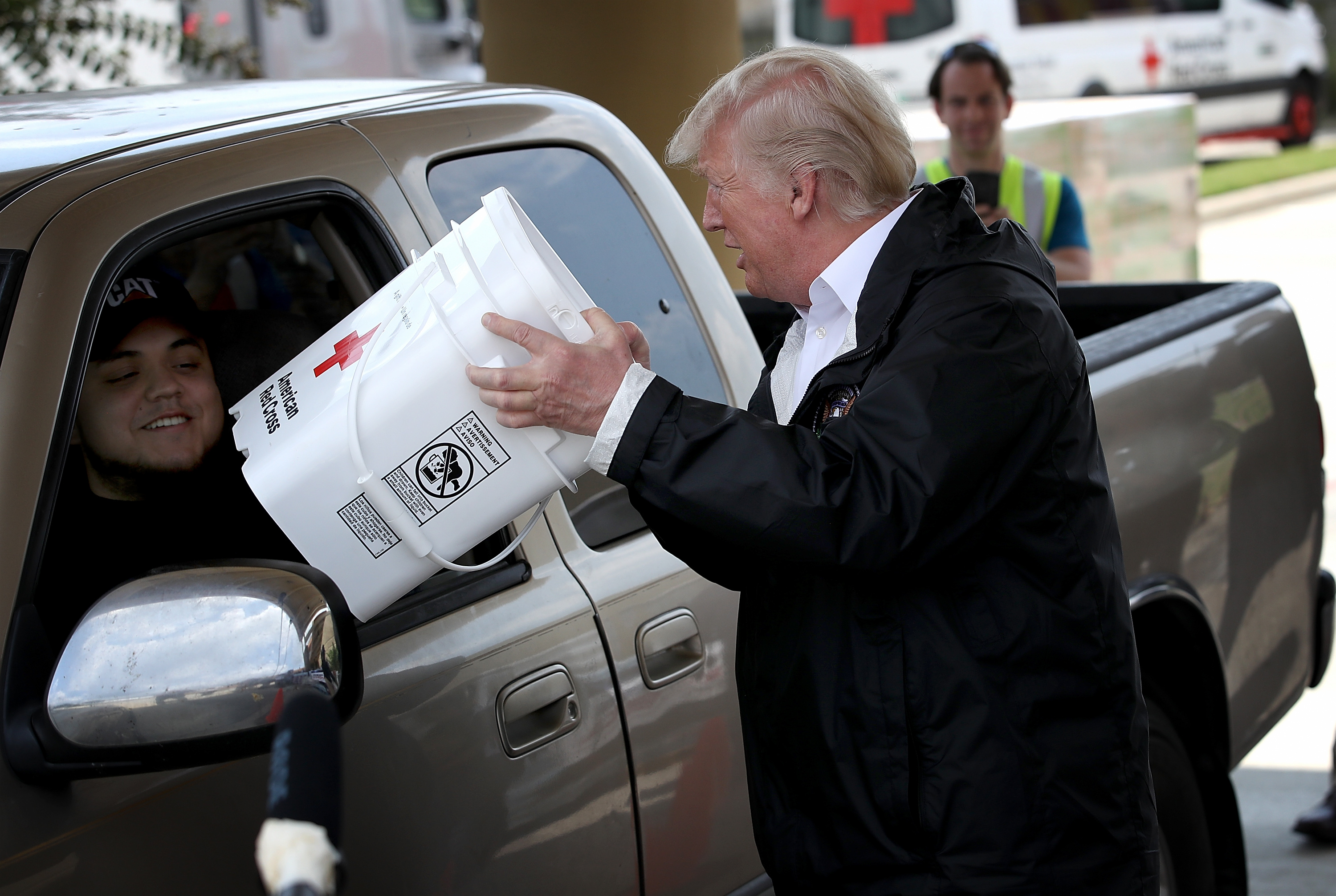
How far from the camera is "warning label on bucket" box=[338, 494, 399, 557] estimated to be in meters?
1.67

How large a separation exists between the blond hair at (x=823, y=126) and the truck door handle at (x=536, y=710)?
765mm

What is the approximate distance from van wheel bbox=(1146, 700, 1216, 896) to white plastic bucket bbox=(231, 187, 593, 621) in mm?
1792

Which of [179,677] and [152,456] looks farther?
[152,456]

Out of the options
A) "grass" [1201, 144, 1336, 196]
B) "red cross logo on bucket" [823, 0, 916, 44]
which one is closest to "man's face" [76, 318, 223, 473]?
"grass" [1201, 144, 1336, 196]

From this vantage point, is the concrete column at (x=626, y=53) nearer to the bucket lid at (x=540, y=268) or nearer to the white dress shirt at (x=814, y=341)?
the white dress shirt at (x=814, y=341)

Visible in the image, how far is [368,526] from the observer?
5.51ft

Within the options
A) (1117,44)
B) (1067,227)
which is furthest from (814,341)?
(1117,44)

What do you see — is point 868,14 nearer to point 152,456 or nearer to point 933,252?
point 152,456

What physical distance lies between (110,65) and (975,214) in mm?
5065

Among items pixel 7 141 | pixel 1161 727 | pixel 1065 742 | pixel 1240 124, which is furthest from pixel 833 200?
pixel 1240 124

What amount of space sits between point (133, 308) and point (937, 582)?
128cm

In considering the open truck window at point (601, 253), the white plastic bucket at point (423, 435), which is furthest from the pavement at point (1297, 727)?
the white plastic bucket at point (423, 435)

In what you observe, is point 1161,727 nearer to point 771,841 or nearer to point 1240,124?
point 771,841

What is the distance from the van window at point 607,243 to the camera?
91.4 inches
